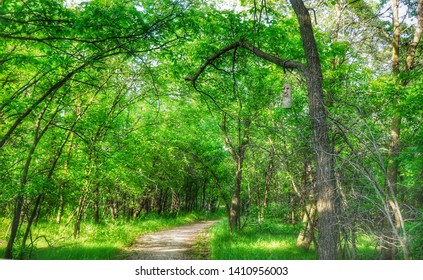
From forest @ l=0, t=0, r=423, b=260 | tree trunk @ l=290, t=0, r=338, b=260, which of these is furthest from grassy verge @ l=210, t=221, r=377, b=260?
tree trunk @ l=290, t=0, r=338, b=260

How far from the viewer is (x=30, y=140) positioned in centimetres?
815

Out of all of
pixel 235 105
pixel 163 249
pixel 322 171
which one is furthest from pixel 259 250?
pixel 322 171

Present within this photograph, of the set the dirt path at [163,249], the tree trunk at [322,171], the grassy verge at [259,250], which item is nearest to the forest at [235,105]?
the tree trunk at [322,171]

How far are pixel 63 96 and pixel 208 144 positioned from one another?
8957mm

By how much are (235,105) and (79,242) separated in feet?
20.2

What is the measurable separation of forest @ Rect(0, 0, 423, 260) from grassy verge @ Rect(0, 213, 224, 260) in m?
Result: 0.15

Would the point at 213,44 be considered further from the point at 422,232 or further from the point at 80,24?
the point at 422,232

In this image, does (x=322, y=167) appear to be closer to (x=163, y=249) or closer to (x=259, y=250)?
(x=259, y=250)

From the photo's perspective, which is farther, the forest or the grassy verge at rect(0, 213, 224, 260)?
the grassy verge at rect(0, 213, 224, 260)

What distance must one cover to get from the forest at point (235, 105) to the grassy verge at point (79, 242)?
0.15 metres

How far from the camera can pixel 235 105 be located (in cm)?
1060

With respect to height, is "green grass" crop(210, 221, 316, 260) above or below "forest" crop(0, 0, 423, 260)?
below

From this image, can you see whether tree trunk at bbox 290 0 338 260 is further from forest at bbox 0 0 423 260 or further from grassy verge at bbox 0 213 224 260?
grassy verge at bbox 0 213 224 260

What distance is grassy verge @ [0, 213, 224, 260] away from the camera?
324 inches
